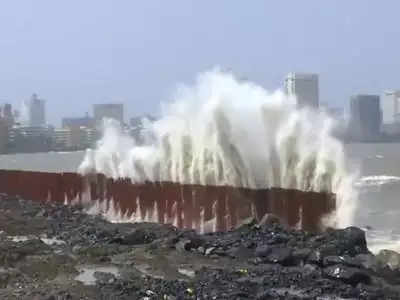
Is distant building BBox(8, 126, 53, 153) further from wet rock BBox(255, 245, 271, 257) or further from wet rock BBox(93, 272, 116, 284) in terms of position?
wet rock BBox(93, 272, 116, 284)

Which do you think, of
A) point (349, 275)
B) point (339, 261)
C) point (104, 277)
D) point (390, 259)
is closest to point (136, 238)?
point (104, 277)

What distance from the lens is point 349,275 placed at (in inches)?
548

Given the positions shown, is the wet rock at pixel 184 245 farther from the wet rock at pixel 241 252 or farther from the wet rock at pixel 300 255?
the wet rock at pixel 300 255

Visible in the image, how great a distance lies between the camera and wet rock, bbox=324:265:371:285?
13844mm

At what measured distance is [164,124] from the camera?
37.8 m

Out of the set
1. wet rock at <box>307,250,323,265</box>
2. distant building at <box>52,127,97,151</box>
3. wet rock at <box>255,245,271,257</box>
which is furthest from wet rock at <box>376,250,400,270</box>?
distant building at <box>52,127,97,151</box>

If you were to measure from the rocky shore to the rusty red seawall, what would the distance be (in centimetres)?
142

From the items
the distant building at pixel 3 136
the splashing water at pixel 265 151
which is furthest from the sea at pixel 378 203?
the distant building at pixel 3 136

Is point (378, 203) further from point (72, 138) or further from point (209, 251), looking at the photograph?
point (72, 138)

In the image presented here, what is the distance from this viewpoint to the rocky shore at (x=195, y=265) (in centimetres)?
1276

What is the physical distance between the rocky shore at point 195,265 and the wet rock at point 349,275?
2 cm

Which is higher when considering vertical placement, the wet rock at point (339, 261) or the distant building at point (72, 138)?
the distant building at point (72, 138)

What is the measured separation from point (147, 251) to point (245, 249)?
2442mm

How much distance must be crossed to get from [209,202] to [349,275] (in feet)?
29.0
